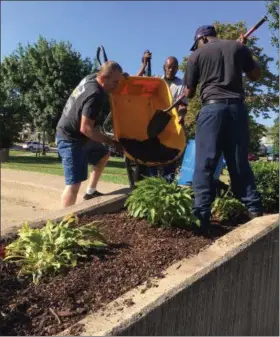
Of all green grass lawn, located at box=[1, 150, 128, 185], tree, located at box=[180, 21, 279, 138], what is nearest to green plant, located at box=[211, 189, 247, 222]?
green grass lawn, located at box=[1, 150, 128, 185]

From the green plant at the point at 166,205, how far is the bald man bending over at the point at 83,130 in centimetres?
104

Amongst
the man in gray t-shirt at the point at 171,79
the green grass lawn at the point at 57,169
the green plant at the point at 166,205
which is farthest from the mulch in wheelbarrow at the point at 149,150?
the green grass lawn at the point at 57,169

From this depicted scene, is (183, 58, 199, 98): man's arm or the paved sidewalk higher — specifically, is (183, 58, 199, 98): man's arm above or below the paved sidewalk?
above

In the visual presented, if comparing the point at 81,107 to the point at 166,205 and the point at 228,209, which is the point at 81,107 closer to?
the point at 166,205

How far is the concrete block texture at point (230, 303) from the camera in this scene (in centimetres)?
259

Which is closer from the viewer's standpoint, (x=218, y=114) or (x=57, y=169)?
(x=218, y=114)

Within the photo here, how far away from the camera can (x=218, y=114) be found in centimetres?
389

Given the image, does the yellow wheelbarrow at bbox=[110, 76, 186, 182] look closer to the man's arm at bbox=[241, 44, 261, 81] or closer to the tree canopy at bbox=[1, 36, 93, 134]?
the man's arm at bbox=[241, 44, 261, 81]

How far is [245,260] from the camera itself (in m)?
3.27

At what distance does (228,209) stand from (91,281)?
83.1 inches

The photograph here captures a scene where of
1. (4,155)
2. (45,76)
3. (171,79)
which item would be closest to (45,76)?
(45,76)

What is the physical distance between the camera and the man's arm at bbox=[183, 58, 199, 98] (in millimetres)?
4035

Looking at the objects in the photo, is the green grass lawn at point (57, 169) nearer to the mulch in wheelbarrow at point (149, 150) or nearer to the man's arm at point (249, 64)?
the mulch in wheelbarrow at point (149, 150)

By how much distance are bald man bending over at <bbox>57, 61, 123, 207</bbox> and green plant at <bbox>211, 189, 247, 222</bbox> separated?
1.30 meters
